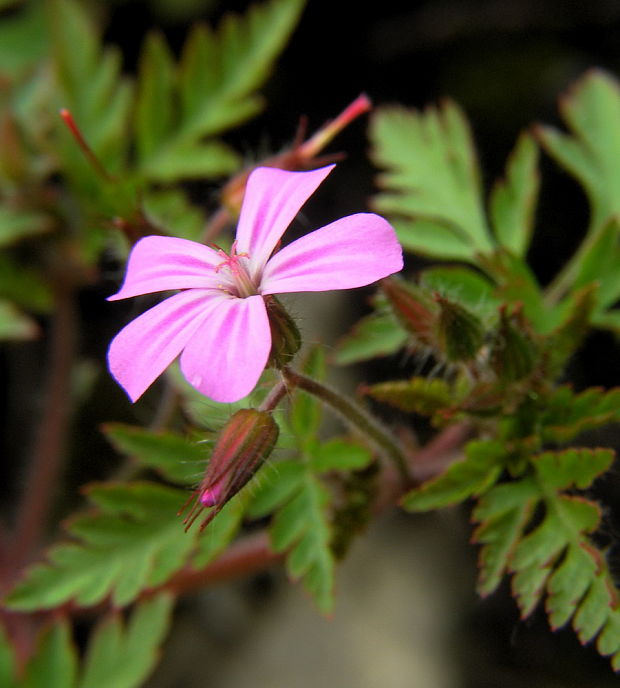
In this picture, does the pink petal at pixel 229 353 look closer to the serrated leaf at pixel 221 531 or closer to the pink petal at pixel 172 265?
the pink petal at pixel 172 265

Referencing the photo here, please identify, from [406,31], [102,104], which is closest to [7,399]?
[102,104]

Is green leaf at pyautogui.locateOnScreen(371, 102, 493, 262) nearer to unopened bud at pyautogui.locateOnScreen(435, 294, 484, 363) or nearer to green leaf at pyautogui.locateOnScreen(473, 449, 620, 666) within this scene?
unopened bud at pyautogui.locateOnScreen(435, 294, 484, 363)

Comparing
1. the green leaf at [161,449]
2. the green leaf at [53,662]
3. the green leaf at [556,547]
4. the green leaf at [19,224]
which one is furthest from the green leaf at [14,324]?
the green leaf at [556,547]

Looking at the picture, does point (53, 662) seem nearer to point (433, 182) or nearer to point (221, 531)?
point (221, 531)

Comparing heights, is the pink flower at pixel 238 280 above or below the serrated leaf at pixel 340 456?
above

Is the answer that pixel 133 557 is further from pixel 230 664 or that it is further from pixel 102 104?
pixel 102 104
